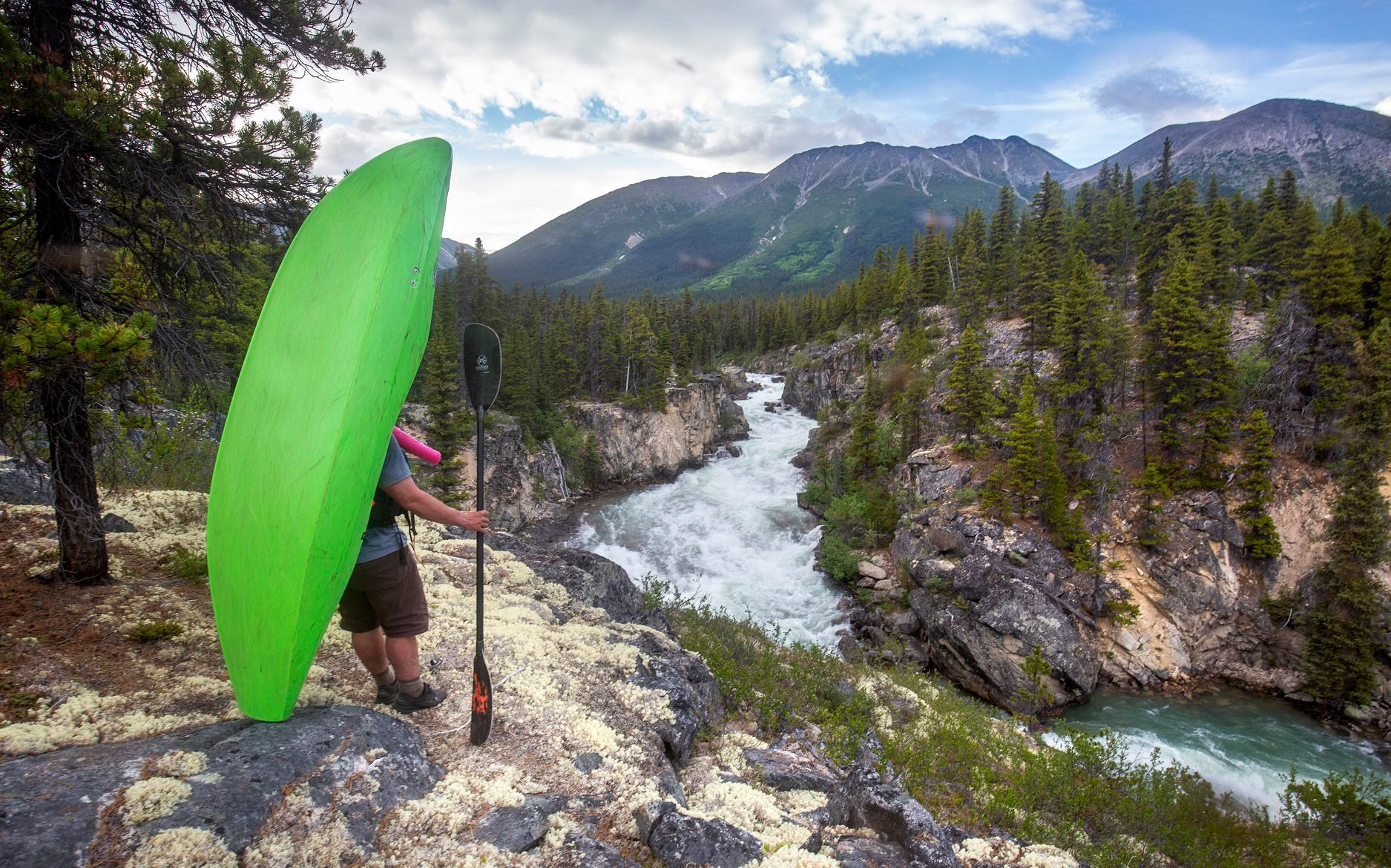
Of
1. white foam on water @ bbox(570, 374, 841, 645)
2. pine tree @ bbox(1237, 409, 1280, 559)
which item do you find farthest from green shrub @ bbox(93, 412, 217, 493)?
pine tree @ bbox(1237, 409, 1280, 559)

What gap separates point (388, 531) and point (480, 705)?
1.64 metres

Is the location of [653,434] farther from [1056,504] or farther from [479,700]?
[479,700]

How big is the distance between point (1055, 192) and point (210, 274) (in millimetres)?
61768

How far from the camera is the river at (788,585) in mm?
17766

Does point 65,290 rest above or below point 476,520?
above

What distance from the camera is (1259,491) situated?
23.8 meters

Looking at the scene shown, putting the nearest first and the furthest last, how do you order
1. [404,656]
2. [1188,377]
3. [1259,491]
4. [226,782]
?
[226,782]
[404,656]
[1259,491]
[1188,377]

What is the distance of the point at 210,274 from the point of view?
18.5 feet

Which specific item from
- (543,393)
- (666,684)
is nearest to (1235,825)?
(666,684)

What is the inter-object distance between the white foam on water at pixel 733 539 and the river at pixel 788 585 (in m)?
0.08

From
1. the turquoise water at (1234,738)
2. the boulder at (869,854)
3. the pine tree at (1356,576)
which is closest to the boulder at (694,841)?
the boulder at (869,854)

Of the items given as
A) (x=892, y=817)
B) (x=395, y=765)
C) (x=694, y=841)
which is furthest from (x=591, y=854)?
(x=892, y=817)

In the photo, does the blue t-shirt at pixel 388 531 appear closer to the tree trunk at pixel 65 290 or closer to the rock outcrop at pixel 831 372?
the tree trunk at pixel 65 290

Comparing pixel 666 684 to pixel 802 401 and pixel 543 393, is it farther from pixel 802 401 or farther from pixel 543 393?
pixel 802 401
